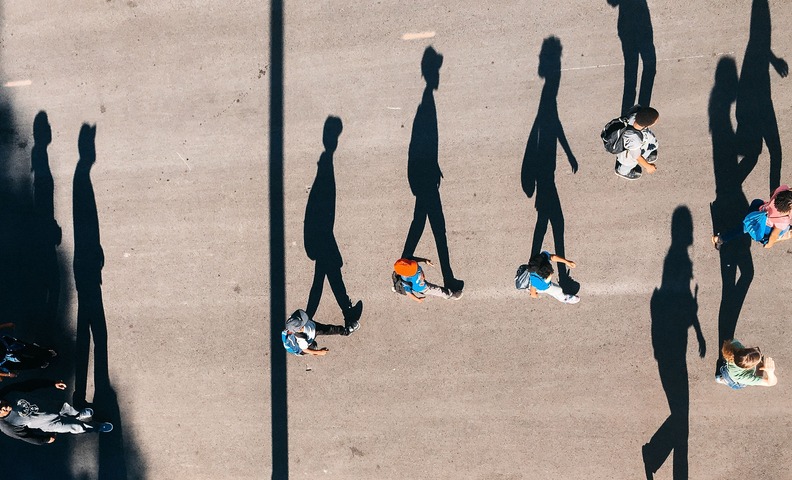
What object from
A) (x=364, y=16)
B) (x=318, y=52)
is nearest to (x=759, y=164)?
(x=364, y=16)

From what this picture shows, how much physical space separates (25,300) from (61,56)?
13.2ft

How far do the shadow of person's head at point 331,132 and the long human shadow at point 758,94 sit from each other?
5765 millimetres

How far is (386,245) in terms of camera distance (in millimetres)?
7355

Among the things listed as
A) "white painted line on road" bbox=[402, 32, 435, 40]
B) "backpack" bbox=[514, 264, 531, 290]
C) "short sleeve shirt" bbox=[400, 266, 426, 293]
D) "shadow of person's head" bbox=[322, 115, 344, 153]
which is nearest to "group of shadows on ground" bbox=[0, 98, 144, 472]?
"shadow of person's head" bbox=[322, 115, 344, 153]

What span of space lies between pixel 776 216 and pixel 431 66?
16.0ft

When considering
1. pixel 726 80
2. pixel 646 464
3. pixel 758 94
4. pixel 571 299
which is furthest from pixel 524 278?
pixel 758 94

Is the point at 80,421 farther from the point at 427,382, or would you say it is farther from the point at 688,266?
the point at 688,266

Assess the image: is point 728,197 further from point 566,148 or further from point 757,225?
point 566,148

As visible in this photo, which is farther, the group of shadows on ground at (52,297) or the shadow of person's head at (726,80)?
the group of shadows on ground at (52,297)

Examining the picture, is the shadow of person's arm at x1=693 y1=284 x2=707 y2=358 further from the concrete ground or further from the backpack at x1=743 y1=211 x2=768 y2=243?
the backpack at x1=743 y1=211 x2=768 y2=243

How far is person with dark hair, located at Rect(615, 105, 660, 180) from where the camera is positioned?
5.69m

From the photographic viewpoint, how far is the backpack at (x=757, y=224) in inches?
230

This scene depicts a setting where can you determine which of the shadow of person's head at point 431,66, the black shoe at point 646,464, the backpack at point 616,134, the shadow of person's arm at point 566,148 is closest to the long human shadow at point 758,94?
the backpack at point 616,134

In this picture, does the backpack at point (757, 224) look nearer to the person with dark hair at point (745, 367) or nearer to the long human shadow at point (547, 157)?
the person with dark hair at point (745, 367)
